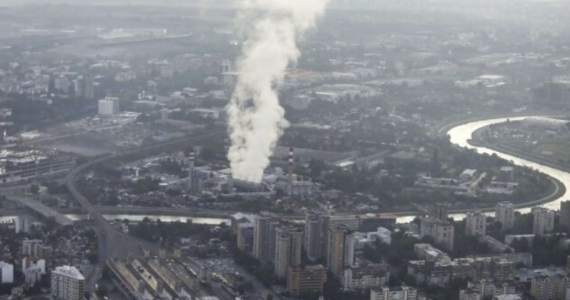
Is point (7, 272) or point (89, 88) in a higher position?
point (89, 88)

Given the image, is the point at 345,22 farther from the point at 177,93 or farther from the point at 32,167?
the point at 32,167

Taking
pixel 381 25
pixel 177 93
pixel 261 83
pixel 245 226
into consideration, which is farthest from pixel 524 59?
pixel 245 226

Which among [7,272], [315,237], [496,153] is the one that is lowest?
[496,153]

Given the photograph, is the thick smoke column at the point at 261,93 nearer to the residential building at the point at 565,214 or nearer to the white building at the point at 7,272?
the residential building at the point at 565,214

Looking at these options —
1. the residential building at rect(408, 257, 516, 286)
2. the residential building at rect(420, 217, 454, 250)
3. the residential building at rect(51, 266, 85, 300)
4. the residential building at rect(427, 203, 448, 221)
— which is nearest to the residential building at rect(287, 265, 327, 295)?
the residential building at rect(408, 257, 516, 286)

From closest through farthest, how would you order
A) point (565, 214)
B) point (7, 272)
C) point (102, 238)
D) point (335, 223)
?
point (7, 272) → point (102, 238) → point (335, 223) → point (565, 214)

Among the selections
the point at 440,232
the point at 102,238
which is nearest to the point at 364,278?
the point at 440,232

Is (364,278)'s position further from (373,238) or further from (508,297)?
(373,238)

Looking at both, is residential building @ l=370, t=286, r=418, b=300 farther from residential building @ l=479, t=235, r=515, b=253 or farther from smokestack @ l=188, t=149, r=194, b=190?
smokestack @ l=188, t=149, r=194, b=190
